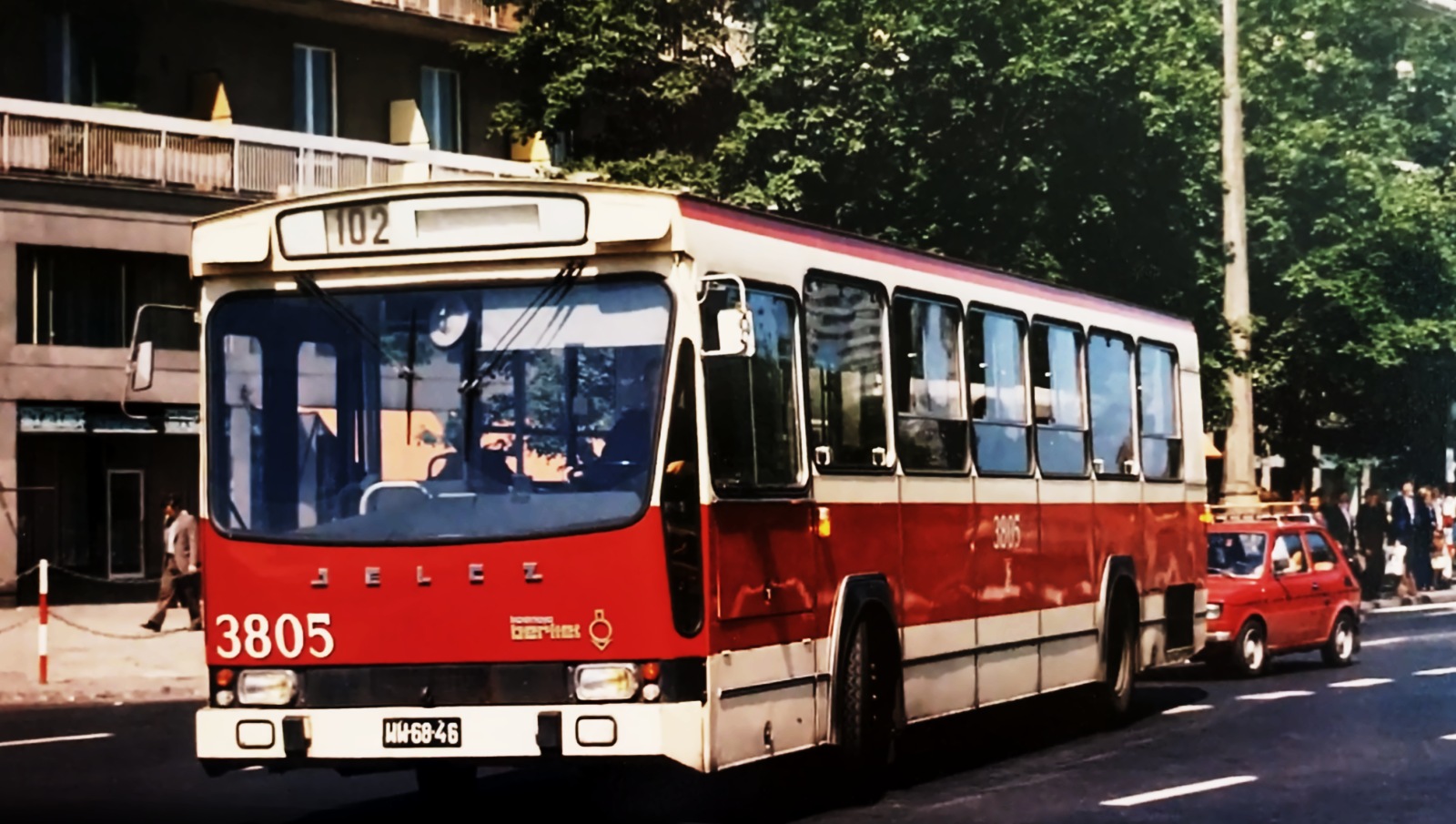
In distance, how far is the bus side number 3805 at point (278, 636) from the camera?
11242mm

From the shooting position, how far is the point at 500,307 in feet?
36.6

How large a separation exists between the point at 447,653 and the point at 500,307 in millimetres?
1507

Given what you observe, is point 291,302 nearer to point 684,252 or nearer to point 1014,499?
point 684,252

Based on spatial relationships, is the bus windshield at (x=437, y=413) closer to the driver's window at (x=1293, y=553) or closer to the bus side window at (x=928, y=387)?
the bus side window at (x=928, y=387)

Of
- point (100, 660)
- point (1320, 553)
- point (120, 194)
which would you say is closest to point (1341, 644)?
point (1320, 553)

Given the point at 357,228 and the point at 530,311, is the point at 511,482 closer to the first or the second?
the point at 530,311

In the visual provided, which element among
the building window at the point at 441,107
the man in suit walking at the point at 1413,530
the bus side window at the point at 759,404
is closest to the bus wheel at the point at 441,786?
the bus side window at the point at 759,404

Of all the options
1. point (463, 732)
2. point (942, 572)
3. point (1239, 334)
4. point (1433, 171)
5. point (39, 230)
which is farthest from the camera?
point (1433, 171)

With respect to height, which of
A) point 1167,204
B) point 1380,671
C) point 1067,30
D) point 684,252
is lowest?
point 1380,671

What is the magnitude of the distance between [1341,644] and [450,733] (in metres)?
14.7

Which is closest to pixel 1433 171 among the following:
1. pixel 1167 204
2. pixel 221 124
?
pixel 1167 204

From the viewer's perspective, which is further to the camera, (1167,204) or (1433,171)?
(1433,171)

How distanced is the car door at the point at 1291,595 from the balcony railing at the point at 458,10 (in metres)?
18.3

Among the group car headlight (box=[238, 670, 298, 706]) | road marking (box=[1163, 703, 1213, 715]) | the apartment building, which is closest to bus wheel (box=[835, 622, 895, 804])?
car headlight (box=[238, 670, 298, 706])
